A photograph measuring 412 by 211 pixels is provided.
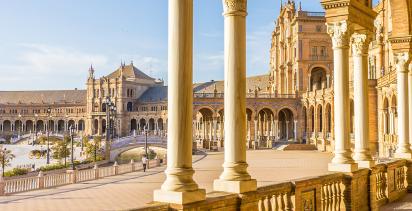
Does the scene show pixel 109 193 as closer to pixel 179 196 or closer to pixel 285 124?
pixel 179 196

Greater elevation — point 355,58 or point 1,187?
point 355,58

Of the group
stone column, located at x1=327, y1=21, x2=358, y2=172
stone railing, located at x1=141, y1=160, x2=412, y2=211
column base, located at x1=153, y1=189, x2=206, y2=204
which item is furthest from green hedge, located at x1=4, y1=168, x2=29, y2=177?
column base, located at x1=153, y1=189, x2=206, y2=204

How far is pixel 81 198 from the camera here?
23.6 m

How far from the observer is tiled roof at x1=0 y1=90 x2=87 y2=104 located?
149m

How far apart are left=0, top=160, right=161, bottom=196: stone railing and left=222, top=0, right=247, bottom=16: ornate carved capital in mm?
20603

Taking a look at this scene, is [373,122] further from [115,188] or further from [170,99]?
[170,99]

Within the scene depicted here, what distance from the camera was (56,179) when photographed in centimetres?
3009

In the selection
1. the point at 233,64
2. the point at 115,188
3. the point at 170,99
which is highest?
the point at 233,64

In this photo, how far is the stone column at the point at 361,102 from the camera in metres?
12.2

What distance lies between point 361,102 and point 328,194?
3.25m

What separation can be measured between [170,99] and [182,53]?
696 mm

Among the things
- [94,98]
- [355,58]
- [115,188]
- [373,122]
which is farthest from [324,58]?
[94,98]

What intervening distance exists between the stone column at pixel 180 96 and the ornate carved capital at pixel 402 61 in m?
9.96

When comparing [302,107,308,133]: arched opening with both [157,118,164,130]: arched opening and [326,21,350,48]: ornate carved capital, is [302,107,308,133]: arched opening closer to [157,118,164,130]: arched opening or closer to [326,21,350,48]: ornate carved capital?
[326,21,350,48]: ornate carved capital
